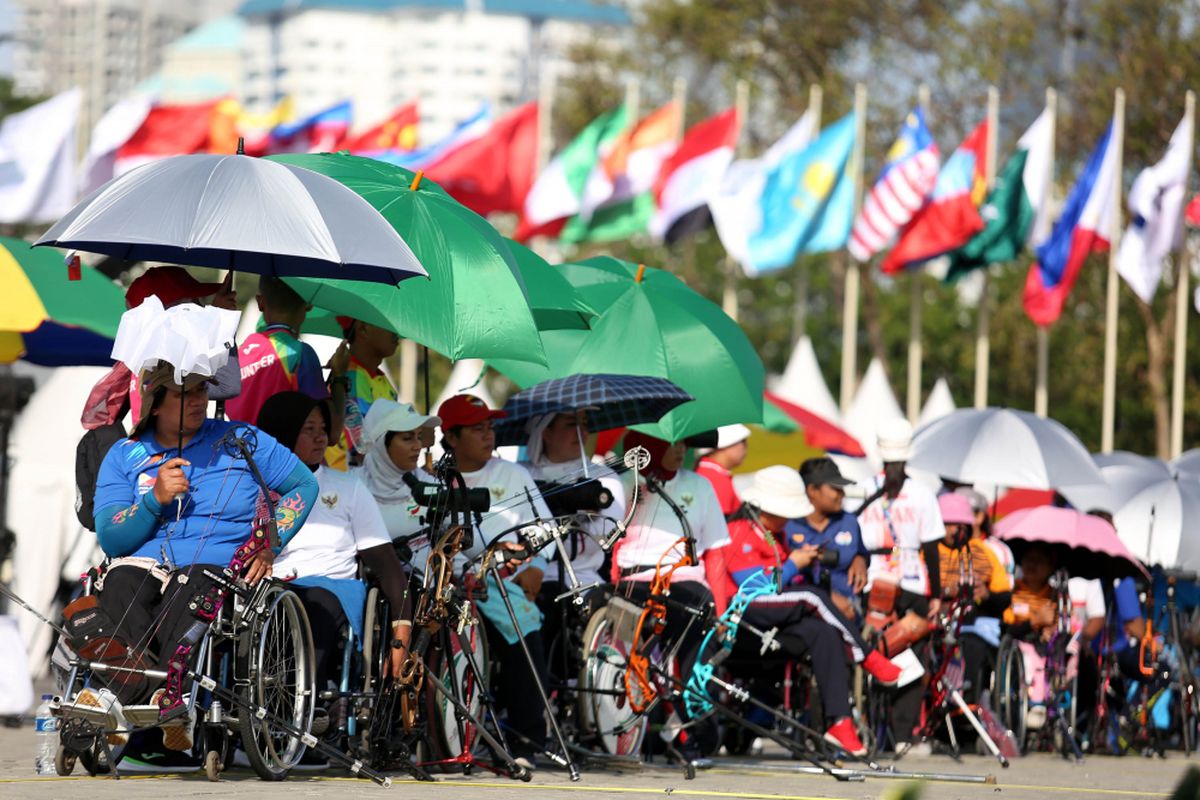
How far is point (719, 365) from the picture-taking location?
1115cm

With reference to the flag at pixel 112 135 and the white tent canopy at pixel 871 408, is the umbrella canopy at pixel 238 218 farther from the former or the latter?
the flag at pixel 112 135

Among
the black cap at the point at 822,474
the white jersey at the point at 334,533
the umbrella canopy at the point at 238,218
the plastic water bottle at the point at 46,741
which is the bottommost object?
the plastic water bottle at the point at 46,741

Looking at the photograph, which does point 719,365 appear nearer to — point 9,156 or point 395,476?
point 395,476

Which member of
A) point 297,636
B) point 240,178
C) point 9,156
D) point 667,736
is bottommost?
point 667,736

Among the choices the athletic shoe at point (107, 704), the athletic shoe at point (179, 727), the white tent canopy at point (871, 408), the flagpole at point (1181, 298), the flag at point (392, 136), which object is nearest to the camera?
the athletic shoe at point (107, 704)

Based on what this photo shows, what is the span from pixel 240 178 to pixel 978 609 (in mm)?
7250

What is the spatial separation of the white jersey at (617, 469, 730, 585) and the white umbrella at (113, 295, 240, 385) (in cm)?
337

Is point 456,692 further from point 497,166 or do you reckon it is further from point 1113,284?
point 1113,284

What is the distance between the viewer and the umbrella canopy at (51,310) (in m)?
11.0

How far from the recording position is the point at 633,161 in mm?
29484

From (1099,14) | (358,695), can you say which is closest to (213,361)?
(358,695)

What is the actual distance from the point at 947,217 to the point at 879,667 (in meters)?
16.9

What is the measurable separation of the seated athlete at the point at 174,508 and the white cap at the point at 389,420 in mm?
1124

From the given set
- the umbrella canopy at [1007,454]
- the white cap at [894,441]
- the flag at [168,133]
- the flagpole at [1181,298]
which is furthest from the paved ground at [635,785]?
the flag at [168,133]
